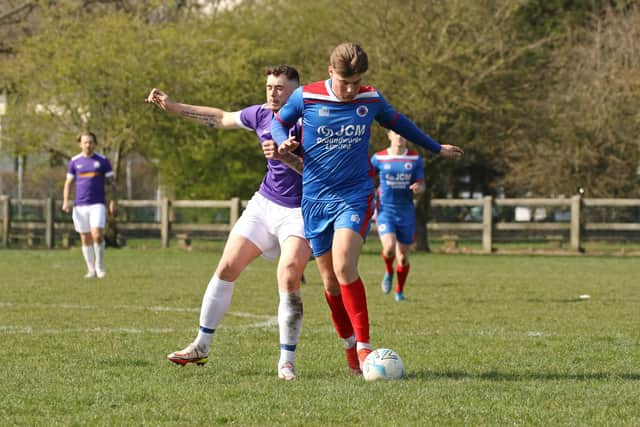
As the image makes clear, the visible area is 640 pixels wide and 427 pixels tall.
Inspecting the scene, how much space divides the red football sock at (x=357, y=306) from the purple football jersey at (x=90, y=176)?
35.6 feet

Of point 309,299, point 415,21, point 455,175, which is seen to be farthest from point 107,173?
point 455,175

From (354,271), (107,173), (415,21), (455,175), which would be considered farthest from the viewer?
(455,175)

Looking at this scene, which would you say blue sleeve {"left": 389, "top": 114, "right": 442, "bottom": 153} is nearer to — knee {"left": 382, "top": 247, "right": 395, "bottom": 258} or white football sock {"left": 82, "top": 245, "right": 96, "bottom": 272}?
knee {"left": 382, "top": 247, "right": 395, "bottom": 258}

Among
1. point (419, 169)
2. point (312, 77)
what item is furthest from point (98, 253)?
point (312, 77)

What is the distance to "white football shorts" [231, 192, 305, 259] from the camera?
7.58 meters

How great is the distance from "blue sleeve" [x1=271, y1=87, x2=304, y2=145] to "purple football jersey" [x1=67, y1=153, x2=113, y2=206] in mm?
10751

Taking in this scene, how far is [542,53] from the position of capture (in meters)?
32.8

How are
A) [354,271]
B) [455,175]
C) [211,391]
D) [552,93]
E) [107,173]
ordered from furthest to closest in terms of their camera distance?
[455,175]
[552,93]
[107,173]
[354,271]
[211,391]

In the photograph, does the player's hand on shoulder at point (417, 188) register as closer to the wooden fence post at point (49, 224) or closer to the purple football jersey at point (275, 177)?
the purple football jersey at point (275, 177)

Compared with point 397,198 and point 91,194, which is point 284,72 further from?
point 91,194

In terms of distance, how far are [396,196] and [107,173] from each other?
16.8ft

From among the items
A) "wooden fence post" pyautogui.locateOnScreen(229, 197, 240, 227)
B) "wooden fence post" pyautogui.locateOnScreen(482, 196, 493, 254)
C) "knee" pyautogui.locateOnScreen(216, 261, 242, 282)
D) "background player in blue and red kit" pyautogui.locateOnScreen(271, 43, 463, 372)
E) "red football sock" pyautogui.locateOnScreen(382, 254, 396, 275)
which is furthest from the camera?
"wooden fence post" pyautogui.locateOnScreen(229, 197, 240, 227)

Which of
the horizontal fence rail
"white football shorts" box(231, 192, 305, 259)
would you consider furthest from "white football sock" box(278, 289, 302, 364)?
the horizontal fence rail

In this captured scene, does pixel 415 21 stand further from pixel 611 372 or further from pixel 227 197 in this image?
pixel 611 372
